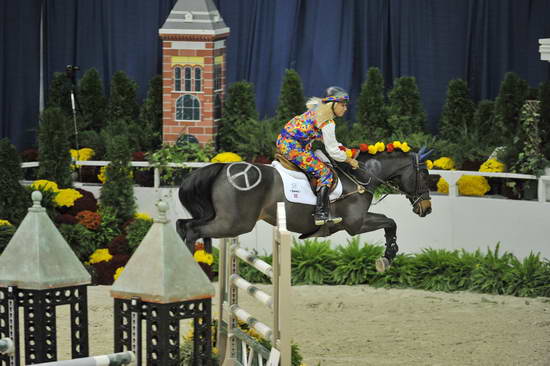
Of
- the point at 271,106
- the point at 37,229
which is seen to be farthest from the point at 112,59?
the point at 37,229

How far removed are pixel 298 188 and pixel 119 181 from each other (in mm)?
4196

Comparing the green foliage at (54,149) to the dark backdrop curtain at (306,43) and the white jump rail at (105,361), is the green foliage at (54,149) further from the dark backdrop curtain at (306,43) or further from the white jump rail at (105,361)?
the white jump rail at (105,361)

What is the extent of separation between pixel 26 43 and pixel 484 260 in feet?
20.2

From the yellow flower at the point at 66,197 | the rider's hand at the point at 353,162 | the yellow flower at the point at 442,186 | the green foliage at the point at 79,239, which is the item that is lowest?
the green foliage at the point at 79,239

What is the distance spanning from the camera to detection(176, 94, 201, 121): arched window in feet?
44.6

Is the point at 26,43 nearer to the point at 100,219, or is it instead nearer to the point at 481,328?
the point at 100,219

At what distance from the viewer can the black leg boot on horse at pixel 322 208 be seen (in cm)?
901

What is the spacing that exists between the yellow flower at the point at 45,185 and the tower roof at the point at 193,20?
6.77 ft

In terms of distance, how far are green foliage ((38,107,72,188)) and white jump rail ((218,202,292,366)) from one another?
455 centimetres

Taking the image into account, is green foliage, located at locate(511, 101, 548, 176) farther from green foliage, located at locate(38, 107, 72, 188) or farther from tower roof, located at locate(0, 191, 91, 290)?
tower roof, located at locate(0, 191, 91, 290)

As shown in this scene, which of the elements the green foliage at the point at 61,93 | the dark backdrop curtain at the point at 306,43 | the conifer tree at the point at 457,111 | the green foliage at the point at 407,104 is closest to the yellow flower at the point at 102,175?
the green foliage at the point at 61,93

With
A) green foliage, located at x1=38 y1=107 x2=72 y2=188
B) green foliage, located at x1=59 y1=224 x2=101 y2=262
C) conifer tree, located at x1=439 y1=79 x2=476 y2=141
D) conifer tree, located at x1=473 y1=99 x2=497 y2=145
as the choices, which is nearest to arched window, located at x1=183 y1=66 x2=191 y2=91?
green foliage, located at x1=38 y1=107 x2=72 y2=188

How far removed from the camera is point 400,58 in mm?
14469

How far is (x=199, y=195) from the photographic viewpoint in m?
8.95
